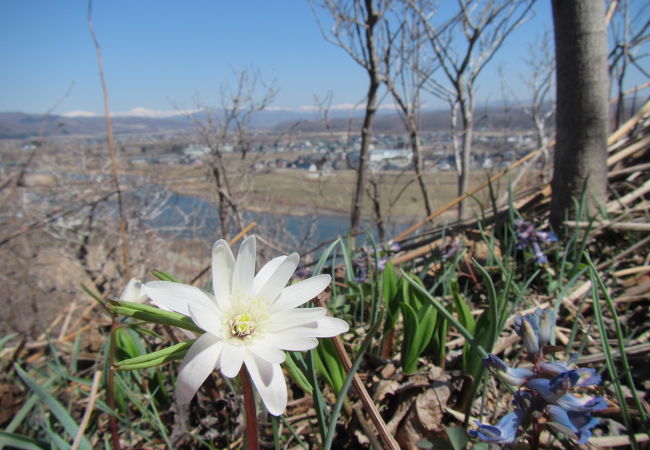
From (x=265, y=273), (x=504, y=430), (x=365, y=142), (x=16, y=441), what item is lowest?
(x=16, y=441)

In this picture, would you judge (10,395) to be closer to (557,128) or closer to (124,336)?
(124,336)

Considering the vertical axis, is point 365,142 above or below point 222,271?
above

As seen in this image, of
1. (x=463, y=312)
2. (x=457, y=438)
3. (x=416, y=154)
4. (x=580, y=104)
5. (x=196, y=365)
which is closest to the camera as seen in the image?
(x=196, y=365)

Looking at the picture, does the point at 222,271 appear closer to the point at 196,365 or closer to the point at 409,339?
the point at 196,365

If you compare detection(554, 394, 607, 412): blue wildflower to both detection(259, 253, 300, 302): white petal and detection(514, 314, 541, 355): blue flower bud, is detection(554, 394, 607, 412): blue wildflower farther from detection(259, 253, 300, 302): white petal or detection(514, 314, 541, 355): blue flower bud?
detection(259, 253, 300, 302): white petal

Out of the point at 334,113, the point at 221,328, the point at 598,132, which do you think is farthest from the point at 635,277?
the point at 334,113

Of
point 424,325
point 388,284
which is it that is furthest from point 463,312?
point 388,284

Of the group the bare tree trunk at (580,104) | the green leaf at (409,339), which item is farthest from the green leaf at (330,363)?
the bare tree trunk at (580,104)

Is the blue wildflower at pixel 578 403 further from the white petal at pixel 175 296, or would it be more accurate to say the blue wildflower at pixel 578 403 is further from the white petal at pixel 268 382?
the white petal at pixel 175 296
